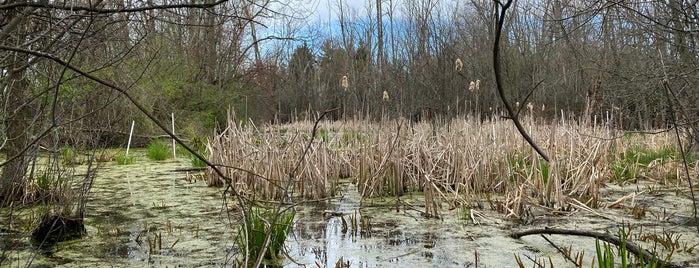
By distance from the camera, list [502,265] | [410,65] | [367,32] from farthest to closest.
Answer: [367,32]
[410,65]
[502,265]

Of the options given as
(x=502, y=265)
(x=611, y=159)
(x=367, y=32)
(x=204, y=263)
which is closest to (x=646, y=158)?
(x=611, y=159)

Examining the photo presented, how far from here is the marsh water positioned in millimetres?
2338

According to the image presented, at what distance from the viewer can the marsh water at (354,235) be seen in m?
2.34

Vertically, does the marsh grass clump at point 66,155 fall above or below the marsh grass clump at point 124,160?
above

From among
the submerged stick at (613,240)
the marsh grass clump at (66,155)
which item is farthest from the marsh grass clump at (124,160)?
the submerged stick at (613,240)

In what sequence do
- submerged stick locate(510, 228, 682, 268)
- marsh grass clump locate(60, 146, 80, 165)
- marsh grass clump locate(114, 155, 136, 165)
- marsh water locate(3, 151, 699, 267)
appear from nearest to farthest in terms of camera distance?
submerged stick locate(510, 228, 682, 268)
marsh water locate(3, 151, 699, 267)
marsh grass clump locate(60, 146, 80, 165)
marsh grass clump locate(114, 155, 136, 165)

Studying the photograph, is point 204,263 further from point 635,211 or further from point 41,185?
point 635,211

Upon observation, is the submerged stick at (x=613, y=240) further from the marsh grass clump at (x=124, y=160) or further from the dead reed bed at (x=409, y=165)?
the marsh grass clump at (x=124, y=160)

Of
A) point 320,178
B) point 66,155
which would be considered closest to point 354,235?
point 320,178

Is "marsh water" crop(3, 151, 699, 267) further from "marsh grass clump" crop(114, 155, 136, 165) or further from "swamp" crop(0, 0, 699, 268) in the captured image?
"marsh grass clump" crop(114, 155, 136, 165)

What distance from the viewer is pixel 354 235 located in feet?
9.17

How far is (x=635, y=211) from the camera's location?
3094 mm

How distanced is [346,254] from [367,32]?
36.7 feet

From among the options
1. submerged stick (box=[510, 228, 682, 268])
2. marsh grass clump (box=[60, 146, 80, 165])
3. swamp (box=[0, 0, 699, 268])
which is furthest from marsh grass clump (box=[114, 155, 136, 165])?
submerged stick (box=[510, 228, 682, 268])
